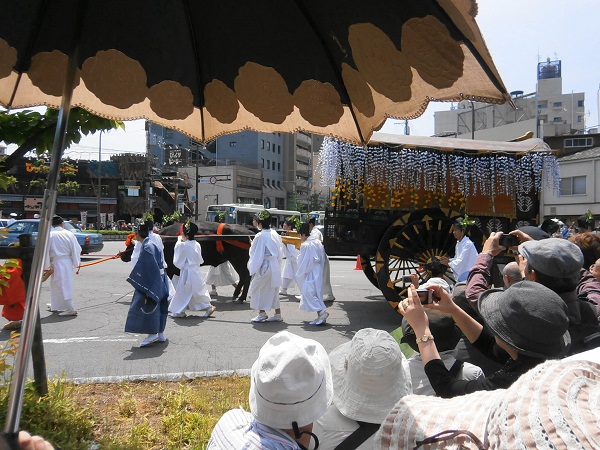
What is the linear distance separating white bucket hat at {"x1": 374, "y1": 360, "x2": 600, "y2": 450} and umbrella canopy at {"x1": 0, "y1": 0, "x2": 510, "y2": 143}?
1.26 metres

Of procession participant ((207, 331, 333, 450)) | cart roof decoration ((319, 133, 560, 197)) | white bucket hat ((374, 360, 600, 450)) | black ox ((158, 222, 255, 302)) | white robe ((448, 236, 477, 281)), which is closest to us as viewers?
white bucket hat ((374, 360, 600, 450))

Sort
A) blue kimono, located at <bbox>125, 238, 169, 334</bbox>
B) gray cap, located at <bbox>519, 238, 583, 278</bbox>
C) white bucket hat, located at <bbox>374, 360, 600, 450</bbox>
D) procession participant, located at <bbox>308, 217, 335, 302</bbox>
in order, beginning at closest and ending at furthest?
white bucket hat, located at <bbox>374, 360, 600, 450</bbox>
gray cap, located at <bbox>519, 238, 583, 278</bbox>
blue kimono, located at <bbox>125, 238, 169, 334</bbox>
procession participant, located at <bbox>308, 217, 335, 302</bbox>

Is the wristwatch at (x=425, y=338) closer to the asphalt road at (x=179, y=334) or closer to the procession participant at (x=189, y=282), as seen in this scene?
the asphalt road at (x=179, y=334)

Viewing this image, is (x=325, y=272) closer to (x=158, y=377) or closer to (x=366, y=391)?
(x=158, y=377)

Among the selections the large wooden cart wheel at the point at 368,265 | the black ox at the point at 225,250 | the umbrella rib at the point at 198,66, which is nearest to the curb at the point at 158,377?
the umbrella rib at the point at 198,66

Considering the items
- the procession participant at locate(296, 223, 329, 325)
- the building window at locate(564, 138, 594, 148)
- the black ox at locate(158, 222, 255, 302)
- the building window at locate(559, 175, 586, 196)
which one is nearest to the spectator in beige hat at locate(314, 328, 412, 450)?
the procession participant at locate(296, 223, 329, 325)

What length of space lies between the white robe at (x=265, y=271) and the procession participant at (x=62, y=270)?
3198 mm

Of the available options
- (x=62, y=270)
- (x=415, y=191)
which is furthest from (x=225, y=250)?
(x=415, y=191)

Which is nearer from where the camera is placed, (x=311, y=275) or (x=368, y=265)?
(x=311, y=275)

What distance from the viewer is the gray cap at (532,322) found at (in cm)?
163

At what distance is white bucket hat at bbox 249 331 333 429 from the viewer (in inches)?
59.9

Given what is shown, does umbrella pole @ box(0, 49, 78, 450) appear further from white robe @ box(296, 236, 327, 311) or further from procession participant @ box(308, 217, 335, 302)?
procession participant @ box(308, 217, 335, 302)

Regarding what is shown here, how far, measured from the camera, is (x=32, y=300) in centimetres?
151

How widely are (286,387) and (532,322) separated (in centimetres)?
88
